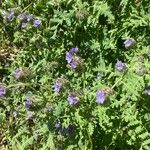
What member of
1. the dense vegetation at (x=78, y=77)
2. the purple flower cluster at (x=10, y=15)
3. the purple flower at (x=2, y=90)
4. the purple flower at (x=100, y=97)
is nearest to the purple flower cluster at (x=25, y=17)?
the dense vegetation at (x=78, y=77)

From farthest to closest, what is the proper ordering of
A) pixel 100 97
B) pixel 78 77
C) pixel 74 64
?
pixel 78 77, pixel 74 64, pixel 100 97

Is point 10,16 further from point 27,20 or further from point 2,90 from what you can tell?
point 2,90

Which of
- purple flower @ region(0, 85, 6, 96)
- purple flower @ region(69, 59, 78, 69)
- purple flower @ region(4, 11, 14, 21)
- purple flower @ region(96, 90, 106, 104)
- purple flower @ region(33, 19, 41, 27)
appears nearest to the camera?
purple flower @ region(96, 90, 106, 104)

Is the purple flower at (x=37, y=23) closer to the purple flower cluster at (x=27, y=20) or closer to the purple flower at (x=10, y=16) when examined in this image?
the purple flower cluster at (x=27, y=20)

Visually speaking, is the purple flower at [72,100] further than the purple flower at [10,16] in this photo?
No

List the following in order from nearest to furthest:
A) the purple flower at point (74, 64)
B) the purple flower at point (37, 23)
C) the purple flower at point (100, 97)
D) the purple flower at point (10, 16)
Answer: the purple flower at point (100, 97) → the purple flower at point (74, 64) → the purple flower at point (37, 23) → the purple flower at point (10, 16)

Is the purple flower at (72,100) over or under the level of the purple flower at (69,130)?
over

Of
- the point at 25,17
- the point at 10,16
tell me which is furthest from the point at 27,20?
the point at 10,16

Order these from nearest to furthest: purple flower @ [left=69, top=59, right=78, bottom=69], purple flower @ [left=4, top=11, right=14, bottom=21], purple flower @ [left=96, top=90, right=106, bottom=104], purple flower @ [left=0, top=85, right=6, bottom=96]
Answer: purple flower @ [left=96, top=90, right=106, bottom=104] → purple flower @ [left=69, top=59, right=78, bottom=69] → purple flower @ [left=0, top=85, right=6, bottom=96] → purple flower @ [left=4, top=11, right=14, bottom=21]

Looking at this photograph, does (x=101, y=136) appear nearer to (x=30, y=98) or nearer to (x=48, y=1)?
(x=30, y=98)

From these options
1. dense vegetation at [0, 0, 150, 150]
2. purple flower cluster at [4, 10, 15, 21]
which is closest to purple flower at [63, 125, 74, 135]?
dense vegetation at [0, 0, 150, 150]

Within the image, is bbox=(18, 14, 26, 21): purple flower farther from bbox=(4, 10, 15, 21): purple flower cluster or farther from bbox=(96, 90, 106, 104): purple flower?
bbox=(96, 90, 106, 104): purple flower

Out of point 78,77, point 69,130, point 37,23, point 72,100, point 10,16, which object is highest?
point 10,16
